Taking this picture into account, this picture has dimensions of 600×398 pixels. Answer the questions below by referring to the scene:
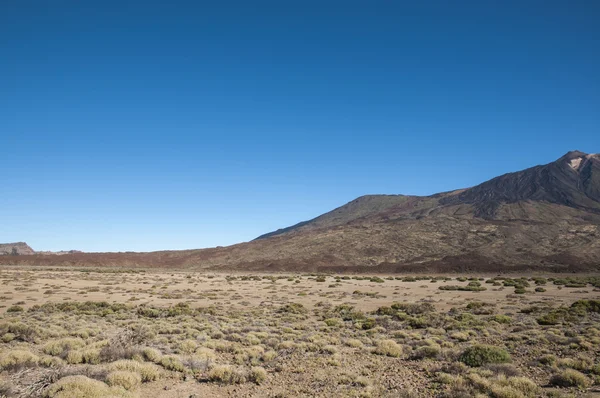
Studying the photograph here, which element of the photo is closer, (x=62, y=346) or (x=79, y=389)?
(x=79, y=389)

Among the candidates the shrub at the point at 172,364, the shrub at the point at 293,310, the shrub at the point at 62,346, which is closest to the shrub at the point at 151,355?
the shrub at the point at 172,364

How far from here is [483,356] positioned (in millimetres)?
12703

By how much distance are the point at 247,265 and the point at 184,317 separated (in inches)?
3097

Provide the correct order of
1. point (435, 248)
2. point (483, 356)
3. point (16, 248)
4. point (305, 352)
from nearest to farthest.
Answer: point (483, 356), point (305, 352), point (435, 248), point (16, 248)

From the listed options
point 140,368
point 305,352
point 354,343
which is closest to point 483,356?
point 354,343

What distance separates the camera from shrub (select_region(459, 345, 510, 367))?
12.5 m

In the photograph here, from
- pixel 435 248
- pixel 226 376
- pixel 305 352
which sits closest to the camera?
pixel 226 376

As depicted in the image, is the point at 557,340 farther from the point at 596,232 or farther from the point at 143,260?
Result: the point at 143,260

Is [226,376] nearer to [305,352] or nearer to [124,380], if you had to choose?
[124,380]

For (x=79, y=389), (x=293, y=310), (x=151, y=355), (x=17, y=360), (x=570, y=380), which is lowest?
(x=293, y=310)

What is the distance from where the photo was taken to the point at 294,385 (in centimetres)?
1106

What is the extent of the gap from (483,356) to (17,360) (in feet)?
49.5

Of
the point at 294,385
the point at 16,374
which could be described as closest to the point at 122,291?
the point at 16,374

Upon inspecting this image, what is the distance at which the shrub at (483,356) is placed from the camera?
41.1 ft
